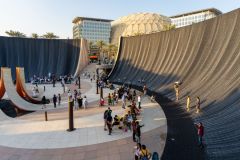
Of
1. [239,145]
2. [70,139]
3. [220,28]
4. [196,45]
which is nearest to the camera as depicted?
[239,145]

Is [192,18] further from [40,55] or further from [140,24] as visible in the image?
[40,55]

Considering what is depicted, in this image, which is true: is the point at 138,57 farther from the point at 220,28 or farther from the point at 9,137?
the point at 9,137

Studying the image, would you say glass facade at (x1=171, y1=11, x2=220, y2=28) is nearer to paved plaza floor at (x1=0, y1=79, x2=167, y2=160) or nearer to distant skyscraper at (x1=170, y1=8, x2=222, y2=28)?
distant skyscraper at (x1=170, y1=8, x2=222, y2=28)

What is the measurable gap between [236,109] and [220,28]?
33.0 feet

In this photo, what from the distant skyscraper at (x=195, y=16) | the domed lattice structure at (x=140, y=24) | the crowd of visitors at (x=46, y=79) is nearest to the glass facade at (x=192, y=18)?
the distant skyscraper at (x=195, y=16)

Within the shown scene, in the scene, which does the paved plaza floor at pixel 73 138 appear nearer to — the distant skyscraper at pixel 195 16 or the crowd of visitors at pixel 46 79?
the crowd of visitors at pixel 46 79

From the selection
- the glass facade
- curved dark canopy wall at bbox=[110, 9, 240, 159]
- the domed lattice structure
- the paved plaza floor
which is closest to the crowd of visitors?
curved dark canopy wall at bbox=[110, 9, 240, 159]

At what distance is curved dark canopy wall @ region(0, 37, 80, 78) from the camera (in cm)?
4216

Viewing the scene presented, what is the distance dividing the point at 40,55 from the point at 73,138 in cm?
3467

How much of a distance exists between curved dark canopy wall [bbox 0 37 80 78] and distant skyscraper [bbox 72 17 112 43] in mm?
94010

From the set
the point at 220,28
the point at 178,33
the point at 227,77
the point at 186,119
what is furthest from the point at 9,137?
the point at 178,33

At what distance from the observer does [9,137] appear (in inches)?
528

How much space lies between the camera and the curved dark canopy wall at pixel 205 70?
40.1 feet

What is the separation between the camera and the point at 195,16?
495 ft
